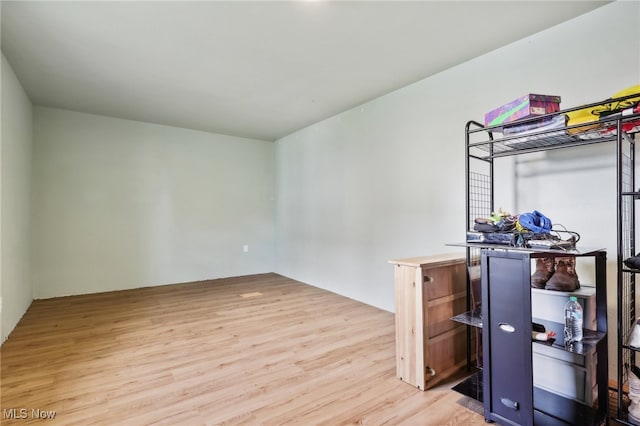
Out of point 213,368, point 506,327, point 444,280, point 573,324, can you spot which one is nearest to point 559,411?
point 573,324

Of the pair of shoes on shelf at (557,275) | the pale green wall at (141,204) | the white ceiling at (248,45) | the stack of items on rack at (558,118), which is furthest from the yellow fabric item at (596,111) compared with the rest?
the pale green wall at (141,204)

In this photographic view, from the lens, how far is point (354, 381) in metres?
1.98

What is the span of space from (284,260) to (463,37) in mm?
4135

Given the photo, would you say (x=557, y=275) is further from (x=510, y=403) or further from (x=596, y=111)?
(x=596, y=111)

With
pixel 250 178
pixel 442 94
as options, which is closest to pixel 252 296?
pixel 250 178

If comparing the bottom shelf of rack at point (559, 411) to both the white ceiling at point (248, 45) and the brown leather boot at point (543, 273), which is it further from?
the white ceiling at point (248, 45)

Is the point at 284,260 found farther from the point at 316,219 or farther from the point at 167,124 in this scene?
the point at 167,124

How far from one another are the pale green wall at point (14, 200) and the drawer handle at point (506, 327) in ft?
11.8

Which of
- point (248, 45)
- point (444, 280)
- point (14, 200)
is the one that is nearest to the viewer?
point (444, 280)

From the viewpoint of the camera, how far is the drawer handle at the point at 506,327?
1.46 meters

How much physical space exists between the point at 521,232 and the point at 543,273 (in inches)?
14.3

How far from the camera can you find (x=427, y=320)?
6.26ft

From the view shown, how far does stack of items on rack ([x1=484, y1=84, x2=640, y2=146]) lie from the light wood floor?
155cm

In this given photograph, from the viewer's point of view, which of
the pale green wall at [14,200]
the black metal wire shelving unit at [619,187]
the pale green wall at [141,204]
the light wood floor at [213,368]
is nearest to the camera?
the black metal wire shelving unit at [619,187]
